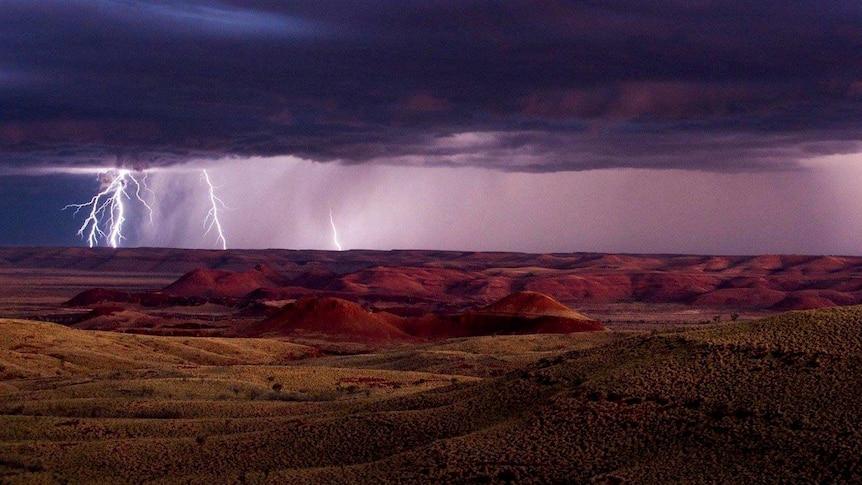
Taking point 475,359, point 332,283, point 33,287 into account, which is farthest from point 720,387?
point 33,287

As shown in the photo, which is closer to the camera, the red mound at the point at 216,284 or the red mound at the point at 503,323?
the red mound at the point at 503,323

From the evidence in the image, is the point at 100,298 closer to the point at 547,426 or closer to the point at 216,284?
the point at 216,284

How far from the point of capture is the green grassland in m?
21.2

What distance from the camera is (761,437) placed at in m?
21.4

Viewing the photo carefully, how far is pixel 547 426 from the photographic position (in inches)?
951

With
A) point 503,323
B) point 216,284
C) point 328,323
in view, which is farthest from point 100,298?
point 503,323

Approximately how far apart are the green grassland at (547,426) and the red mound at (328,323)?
190 ft

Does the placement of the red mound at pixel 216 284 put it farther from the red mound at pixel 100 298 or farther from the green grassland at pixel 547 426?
the green grassland at pixel 547 426

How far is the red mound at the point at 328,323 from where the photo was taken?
95.1 metres

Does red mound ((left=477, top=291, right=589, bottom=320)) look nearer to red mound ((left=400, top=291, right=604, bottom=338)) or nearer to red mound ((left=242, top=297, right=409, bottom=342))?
red mound ((left=400, top=291, right=604, bottom=338))

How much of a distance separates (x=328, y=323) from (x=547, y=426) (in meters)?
74.4

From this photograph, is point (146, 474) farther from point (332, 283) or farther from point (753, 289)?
point (332, 283)

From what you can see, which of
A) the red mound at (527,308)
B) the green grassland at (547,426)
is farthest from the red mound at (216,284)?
the green grassland at (547,426)

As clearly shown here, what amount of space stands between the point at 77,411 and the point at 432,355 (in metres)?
29.8
